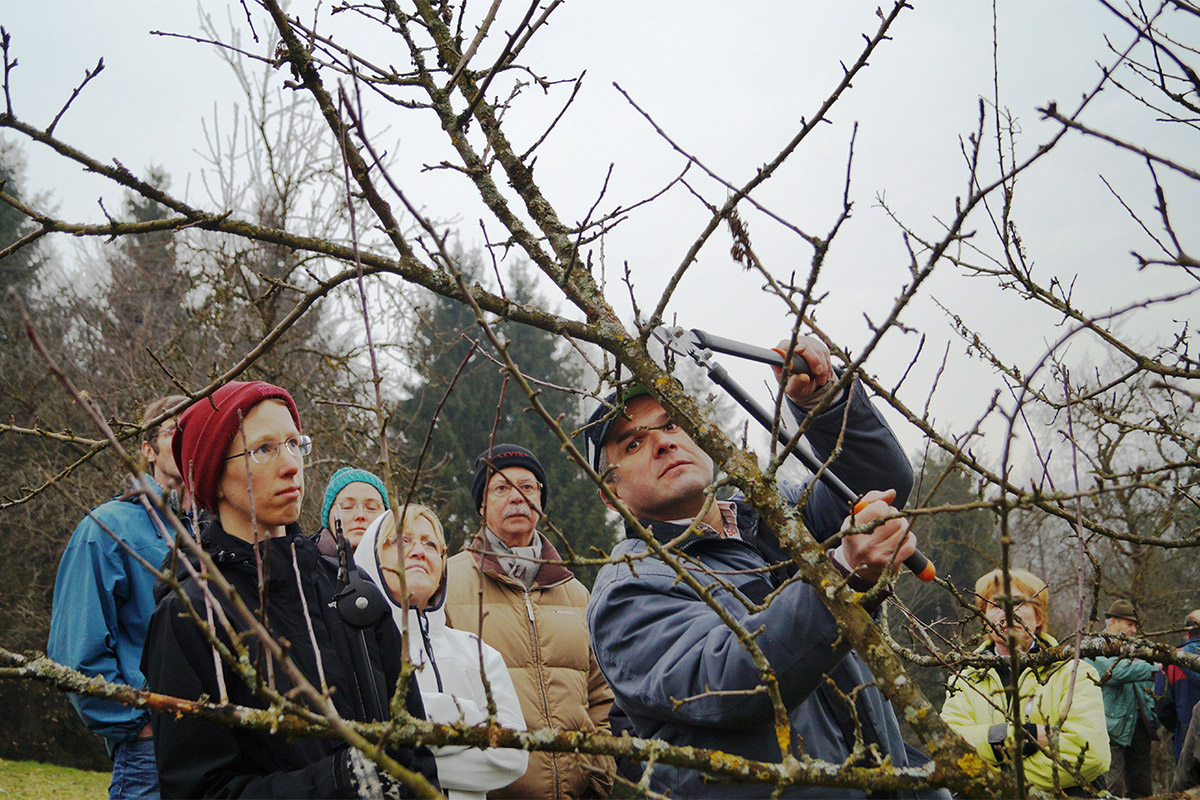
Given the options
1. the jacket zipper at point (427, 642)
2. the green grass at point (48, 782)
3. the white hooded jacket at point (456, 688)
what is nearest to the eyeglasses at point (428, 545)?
the white hooded jacket at point (456, 688)

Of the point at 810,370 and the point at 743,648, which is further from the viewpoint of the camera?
the point at 810,370

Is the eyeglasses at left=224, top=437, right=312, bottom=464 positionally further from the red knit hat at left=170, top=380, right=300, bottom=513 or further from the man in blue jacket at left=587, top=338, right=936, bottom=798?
the man in blue jacket at left=587, top=338, right=936, bottom=798

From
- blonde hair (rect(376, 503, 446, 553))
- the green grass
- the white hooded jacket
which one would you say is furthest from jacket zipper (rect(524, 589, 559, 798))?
the green grass

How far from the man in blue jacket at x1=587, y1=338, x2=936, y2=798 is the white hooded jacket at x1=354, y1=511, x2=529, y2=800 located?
1.80 ft

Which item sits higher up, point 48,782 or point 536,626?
point 536,626

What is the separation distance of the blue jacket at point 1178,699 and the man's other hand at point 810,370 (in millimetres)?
5266

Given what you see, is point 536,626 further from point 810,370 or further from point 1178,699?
point 1178,699

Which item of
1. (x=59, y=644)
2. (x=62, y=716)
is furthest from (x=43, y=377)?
(x=59, y=644)

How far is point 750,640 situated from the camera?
1381mm

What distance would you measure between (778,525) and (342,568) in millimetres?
1000

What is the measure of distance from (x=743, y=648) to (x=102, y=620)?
2325mm

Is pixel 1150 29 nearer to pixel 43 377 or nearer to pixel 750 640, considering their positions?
pixel 750 640

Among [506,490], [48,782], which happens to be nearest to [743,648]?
[506,490]

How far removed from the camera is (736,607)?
2012 millimetres
